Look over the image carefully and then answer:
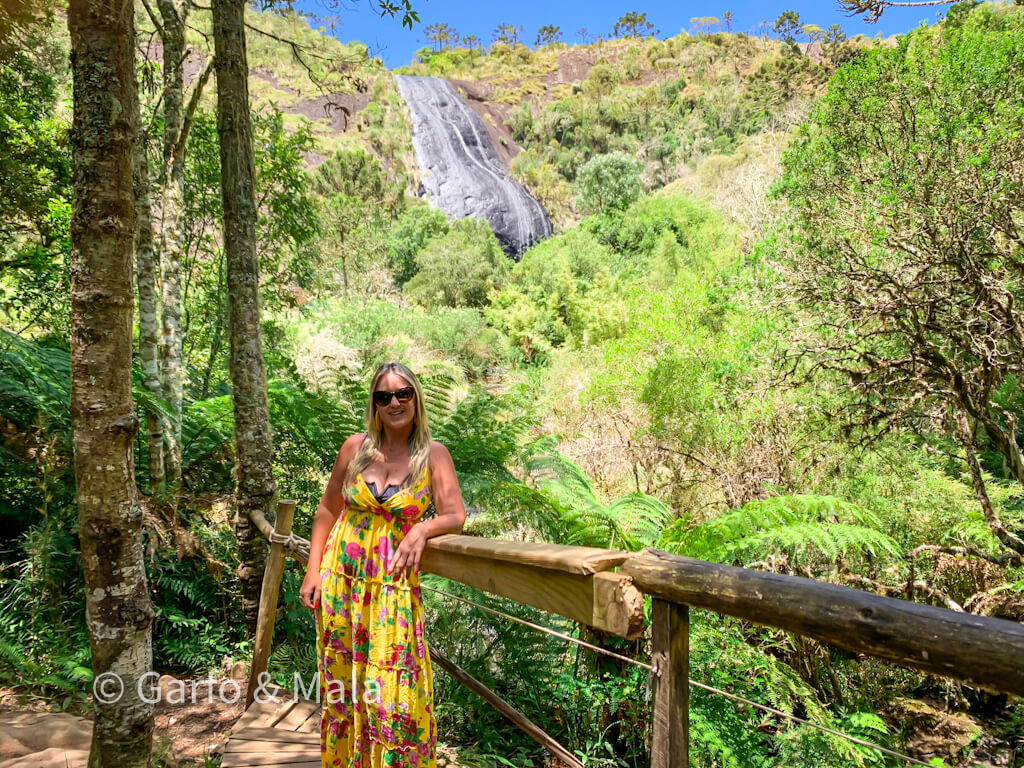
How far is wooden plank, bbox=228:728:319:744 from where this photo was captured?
8.57 ft

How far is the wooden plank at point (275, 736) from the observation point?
2.61 m

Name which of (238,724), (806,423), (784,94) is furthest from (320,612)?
(784,94)

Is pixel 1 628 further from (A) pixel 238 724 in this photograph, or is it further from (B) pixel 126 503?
(B) pixel 126 503

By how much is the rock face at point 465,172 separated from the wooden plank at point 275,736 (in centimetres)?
3048

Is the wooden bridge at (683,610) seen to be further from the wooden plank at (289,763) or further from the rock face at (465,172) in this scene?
the rock face at (465,172)

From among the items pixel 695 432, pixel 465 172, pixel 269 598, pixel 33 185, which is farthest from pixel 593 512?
pixel 465 172

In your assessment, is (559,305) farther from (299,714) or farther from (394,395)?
(394,395)

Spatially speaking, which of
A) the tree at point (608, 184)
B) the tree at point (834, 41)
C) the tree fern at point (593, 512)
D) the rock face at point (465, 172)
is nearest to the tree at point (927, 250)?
the tree fern at point (593, 512)

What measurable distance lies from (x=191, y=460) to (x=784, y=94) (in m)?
40.2

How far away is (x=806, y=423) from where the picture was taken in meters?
6.36

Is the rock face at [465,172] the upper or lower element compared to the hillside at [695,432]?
upper

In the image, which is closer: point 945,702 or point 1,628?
point 1,628

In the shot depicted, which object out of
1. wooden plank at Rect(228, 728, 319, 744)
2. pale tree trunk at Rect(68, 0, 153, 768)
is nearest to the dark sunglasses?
pale tree trunk at Rect(68, 0, 153, 768)

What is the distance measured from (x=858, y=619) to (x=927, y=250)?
5244mm
